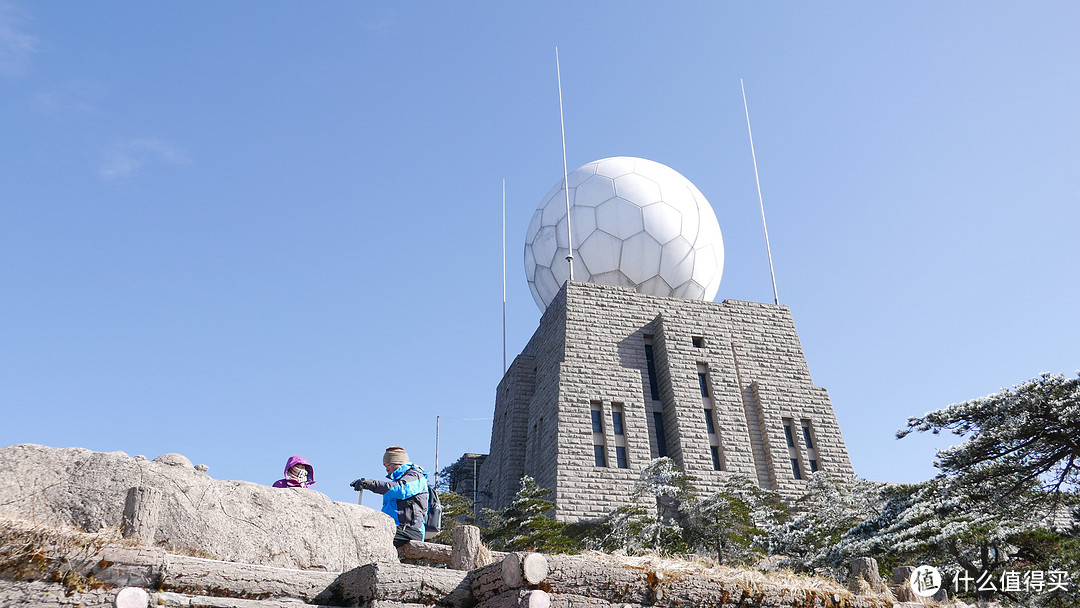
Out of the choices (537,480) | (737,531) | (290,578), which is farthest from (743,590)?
(537,480)

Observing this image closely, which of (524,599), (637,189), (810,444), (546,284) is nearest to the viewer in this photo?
(524,599)

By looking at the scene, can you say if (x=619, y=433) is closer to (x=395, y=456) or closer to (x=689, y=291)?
A: (x=689, y=291)

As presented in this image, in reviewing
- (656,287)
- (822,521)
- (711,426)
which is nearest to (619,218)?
(656,287)

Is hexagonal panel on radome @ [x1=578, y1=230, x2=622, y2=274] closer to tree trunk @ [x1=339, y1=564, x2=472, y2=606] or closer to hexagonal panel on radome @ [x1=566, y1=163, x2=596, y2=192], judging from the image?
hexagonal panel on radome @ [x1=566, y1=163, x2=596, y2=192]

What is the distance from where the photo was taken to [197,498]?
17.1ft

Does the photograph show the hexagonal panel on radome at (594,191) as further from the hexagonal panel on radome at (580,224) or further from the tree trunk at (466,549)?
the tree trunk at (466,549)

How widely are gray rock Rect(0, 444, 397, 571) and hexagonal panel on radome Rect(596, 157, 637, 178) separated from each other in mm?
18424

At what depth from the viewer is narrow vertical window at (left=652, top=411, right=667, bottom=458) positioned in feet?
60.7

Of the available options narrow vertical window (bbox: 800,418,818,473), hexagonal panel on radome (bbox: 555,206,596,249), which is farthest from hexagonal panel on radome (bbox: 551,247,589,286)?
narrow vertical window (bbox: 800,418,818,473)

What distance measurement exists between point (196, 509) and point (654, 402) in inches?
597

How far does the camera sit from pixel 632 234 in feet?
71.8

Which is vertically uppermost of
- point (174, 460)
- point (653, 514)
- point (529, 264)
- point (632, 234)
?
point (529, 264)

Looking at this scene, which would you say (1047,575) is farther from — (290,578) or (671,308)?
(671,308)

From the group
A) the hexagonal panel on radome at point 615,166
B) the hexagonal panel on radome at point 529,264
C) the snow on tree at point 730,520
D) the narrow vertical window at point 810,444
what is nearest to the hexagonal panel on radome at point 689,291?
the hexagonal panel on radome at point 615,166
